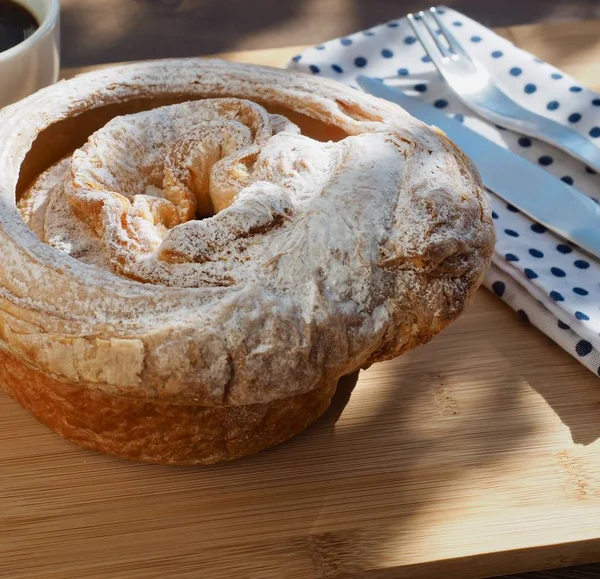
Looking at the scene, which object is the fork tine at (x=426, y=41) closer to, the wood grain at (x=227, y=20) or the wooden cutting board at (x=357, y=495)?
the wooden cutting board at (x=357, y=495)

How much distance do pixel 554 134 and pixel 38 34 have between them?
102cm

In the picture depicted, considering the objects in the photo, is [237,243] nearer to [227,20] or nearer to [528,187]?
[528,187]

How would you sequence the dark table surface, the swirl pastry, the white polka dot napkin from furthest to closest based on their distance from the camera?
the dark table surface < the white polka dot napkin < the swirl pastry

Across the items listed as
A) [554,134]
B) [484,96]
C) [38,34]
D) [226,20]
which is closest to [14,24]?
[38,34]

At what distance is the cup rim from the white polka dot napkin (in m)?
0.57

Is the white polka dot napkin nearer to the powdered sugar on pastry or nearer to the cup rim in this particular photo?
the powdered sugar on pastry

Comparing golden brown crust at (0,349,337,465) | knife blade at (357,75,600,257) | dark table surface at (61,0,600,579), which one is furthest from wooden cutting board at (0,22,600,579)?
dark table surface at (61,0,600,579)

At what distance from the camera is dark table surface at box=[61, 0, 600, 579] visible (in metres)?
3.06

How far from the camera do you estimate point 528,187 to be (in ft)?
5.45

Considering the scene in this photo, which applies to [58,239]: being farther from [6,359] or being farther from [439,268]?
[439,268]

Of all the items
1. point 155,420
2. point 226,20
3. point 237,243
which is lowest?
point 226,20

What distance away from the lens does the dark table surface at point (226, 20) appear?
306 centimetres

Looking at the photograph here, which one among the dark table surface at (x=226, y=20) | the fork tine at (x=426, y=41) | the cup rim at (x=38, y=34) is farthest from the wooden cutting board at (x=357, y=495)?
the dark table surface at (x=226, y=20)

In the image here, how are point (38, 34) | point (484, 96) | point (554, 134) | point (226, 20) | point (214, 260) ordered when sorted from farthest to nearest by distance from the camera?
point (226, 20) < point (484, 96) < point (554, 134) < point (38, 34) < point (214, 260)
